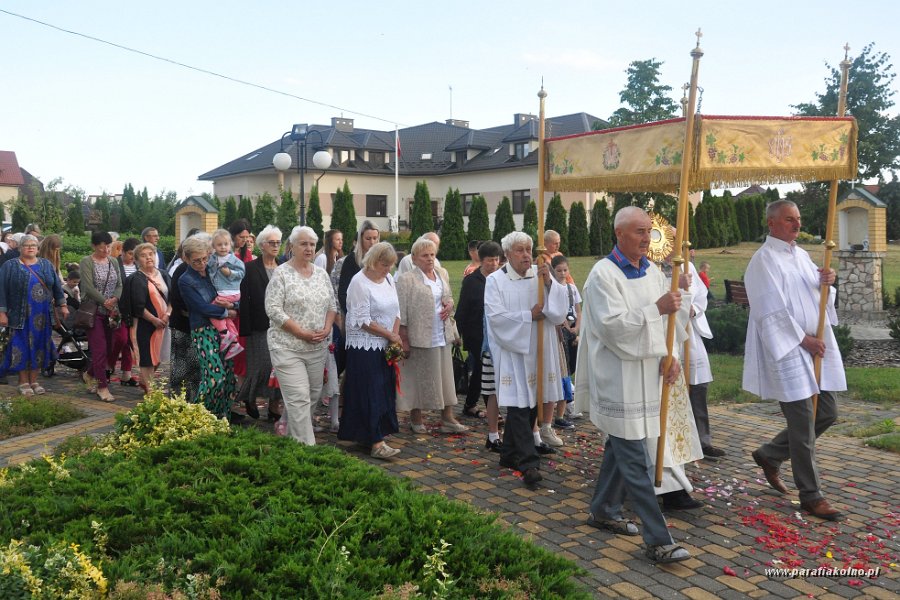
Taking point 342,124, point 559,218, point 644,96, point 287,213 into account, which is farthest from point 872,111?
point 342,124

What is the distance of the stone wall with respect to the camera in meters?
20.6

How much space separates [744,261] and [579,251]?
28.7 ft

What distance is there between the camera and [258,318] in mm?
8070

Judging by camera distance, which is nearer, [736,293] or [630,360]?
[630,360]

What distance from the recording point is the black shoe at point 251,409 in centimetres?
841

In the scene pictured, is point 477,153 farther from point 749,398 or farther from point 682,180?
point 682,180

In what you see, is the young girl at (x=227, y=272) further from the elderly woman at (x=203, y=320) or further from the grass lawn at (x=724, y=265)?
the grass lawn at (x=724, y=265)

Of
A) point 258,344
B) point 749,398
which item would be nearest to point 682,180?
point 258,344

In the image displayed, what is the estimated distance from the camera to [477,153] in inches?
2140

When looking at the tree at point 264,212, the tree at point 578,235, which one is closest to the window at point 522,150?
the tree at point 578,235

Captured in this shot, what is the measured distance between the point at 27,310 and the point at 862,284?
1859cm

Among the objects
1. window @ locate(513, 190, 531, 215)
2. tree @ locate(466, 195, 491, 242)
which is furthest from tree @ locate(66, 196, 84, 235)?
window @ locate(513, 190, 531, 215)

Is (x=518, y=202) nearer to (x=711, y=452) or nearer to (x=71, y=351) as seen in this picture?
(x=71, y=351)

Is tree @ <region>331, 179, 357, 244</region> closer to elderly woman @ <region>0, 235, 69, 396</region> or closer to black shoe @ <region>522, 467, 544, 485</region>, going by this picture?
elderly woman @ <region>0, 235, 69, 396</region>
